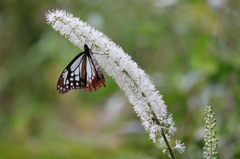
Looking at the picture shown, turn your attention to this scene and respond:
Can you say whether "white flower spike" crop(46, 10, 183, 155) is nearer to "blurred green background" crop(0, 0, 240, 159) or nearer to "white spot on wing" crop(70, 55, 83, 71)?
"white spot on wing" crop(70, 55, 83, 71)

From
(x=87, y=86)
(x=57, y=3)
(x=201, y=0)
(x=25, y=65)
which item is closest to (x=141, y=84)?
(x=87, y=86)

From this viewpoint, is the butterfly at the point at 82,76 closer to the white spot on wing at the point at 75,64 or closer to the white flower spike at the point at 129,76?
the white spot on wing at the point at 75,64

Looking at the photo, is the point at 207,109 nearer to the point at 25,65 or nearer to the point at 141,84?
the point at 141,84

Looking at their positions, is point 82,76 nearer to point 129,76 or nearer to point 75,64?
point 75,64

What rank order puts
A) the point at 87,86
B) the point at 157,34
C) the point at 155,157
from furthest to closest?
the point at 157,34 < the point at 155,157 < the point at 87,86

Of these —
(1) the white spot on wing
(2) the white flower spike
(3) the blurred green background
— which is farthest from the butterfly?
(3) the blurred green background

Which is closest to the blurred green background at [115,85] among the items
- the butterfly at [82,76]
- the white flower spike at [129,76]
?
the butterfly at [82,76]
